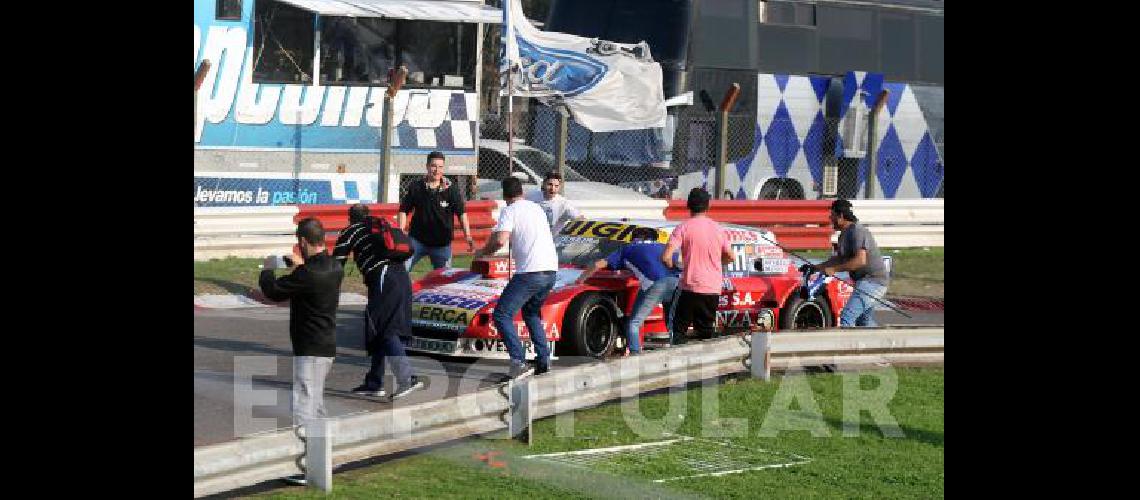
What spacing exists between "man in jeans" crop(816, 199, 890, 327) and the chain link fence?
33.9 ft

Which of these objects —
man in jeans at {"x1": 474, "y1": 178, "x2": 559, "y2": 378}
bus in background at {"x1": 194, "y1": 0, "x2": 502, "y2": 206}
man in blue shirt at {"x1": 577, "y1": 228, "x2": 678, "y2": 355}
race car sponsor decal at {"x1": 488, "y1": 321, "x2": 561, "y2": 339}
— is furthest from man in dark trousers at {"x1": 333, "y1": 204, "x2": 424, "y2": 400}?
bus in background at {"x1": 194, "y1": 0, "x2": 502, "y2": 206}

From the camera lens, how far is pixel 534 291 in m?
12.5

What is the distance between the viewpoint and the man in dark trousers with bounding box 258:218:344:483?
9773 millimetres

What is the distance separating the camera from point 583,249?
1439cm

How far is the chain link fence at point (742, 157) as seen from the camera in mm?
26406

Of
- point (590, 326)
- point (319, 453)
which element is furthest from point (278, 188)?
point (319, 453)

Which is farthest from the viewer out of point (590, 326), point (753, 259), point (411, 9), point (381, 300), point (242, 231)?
point (411, 9)

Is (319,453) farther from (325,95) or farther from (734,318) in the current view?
(325,95)

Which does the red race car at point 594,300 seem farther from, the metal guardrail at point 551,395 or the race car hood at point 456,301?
the metal guardrail at point 551,395

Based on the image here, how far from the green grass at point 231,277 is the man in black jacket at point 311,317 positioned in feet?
A: 27.1

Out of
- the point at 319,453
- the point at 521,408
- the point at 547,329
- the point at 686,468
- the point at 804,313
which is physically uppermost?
the point at 804,313

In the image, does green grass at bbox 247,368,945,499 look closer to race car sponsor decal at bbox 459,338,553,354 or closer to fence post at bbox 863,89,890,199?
race car sponsor decal at bbox 459,338,553,354

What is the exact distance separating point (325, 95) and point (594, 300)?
10.4 meters
